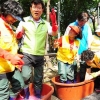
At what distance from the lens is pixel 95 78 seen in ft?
15.1

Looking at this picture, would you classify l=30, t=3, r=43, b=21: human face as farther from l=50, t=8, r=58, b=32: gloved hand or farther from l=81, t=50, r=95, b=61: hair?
l=81, t=50, r=95, b=61: hair

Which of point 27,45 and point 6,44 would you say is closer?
point 6,44

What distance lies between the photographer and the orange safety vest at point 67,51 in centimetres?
423

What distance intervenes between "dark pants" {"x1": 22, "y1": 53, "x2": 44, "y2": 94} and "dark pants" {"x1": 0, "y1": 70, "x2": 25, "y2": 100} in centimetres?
32

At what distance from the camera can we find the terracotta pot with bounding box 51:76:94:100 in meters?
4.21

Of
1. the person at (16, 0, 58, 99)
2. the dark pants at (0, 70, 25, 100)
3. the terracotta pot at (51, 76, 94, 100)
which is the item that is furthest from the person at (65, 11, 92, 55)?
the dark pants at (0, 70, 25, 100)

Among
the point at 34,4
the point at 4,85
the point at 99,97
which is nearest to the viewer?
the point at 4,85

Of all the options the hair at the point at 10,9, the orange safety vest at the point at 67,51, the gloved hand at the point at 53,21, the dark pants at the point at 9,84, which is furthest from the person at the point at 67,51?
the hair at the point at 10,9

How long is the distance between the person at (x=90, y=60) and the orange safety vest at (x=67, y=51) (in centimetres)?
16

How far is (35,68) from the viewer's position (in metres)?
3.71

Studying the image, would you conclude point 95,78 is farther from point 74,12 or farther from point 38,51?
point 74,12

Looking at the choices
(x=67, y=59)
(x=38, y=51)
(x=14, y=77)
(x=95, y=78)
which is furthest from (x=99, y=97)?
(x=14, y=77)

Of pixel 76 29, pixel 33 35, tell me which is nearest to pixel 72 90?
pixel 76 29

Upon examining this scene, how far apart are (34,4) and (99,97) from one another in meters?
1.93
